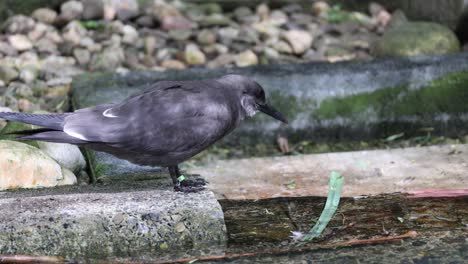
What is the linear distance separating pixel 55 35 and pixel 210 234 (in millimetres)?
3972

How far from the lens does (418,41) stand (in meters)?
6.43

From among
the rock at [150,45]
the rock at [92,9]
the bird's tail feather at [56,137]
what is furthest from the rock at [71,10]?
the bird's tail feather at [56,137]

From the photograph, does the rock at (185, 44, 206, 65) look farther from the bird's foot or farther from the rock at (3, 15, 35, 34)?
the bird's foot

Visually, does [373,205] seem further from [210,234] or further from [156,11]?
[156,11]

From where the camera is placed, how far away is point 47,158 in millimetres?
4207

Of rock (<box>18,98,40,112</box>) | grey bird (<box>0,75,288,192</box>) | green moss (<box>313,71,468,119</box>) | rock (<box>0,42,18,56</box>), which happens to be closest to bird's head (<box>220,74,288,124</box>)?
grey bird (<box>0,75,288,192</box>)

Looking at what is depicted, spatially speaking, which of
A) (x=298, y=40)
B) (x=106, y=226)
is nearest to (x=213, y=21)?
(x=298, y=40)

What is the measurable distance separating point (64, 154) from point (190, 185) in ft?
2.88

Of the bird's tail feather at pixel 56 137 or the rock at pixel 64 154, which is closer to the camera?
the bird's tail feather at pixel 56 137

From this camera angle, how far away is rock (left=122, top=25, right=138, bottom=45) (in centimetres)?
700

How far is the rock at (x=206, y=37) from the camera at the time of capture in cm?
703

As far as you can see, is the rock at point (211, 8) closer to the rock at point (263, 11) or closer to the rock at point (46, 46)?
the rock at point (263, 11)

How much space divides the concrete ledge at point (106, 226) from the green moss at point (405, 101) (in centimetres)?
218

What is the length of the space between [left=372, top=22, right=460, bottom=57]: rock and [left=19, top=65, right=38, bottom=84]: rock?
2766mm
